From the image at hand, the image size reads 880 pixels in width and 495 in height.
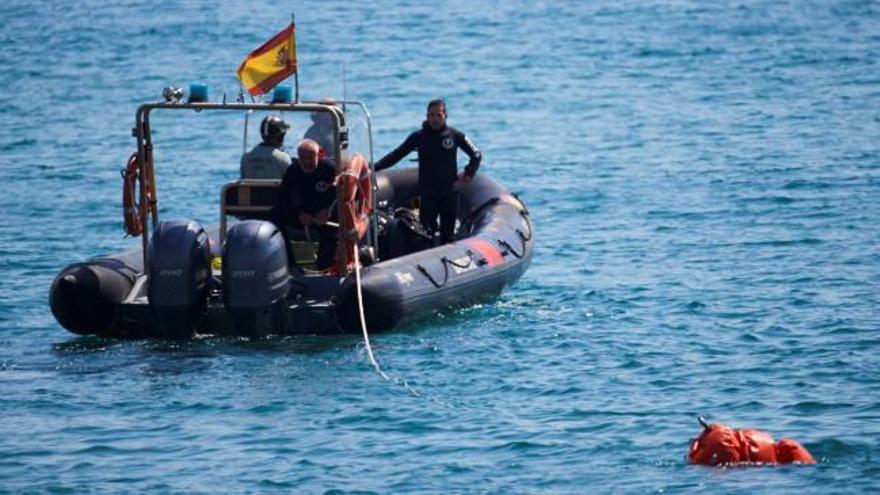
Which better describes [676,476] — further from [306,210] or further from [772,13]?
[772,13]

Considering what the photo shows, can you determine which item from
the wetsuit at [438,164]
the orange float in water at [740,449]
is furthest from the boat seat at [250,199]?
the orange float in water at [740,449]

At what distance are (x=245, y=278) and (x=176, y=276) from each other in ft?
1.70

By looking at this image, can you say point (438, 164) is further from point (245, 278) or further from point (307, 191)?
point (245, 278)

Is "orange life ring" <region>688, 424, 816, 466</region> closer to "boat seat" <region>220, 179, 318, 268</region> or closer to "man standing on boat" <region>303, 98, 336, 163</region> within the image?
"boat seat" <region>220, 179, 318, 268</region>

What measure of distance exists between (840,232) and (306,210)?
7142 mm

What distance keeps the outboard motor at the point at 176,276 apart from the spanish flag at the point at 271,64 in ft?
3.97

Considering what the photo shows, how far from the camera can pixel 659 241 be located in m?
19.9

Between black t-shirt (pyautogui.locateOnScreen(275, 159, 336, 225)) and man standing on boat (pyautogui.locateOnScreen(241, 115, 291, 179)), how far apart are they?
0.83ft

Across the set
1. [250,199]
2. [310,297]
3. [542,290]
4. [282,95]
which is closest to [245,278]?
[310,297]

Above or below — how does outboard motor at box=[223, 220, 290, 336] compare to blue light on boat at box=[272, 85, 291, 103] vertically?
below

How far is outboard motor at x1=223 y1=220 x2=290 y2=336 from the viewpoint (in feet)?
45.9

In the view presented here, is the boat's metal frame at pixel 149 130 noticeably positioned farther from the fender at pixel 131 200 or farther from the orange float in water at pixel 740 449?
the orange float in water at pixel 740 449

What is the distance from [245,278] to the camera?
14.0m

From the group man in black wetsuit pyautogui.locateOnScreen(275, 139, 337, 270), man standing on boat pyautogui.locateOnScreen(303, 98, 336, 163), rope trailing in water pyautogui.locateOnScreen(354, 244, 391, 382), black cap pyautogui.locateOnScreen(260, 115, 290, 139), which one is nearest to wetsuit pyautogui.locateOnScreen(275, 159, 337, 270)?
man in black wetsuit pyautogui.locateOnScreen(275, 139, 337, 270)
